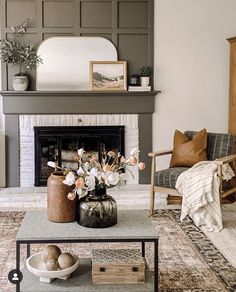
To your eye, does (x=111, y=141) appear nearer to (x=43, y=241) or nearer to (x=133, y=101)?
(x=133, y=101)

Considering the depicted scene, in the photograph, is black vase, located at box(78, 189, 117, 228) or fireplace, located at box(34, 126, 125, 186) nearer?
black vase, located at box(78, 189, 117, 228)

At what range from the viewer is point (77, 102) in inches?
228

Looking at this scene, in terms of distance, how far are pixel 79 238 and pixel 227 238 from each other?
72.8 inches

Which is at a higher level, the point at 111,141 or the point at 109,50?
the point at 109,50

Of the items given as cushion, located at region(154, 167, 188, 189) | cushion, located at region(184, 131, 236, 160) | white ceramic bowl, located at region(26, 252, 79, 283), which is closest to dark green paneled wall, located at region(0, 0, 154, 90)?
cushion, located at region(184, 131, 236, 160)

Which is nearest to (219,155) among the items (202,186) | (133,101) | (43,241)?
(202,186)

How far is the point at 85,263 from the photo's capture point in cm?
318

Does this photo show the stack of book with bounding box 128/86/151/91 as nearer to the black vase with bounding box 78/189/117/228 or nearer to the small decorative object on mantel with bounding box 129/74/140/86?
the small decorative object on mantel with bounding box 129/74/140/86

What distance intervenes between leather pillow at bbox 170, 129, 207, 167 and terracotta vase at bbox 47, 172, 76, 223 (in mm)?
2351

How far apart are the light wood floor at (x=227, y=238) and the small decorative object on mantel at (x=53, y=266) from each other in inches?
51.2

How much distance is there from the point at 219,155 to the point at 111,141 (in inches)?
51.6

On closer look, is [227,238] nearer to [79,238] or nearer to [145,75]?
[79,238]

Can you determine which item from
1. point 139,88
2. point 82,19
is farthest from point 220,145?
point 82,19

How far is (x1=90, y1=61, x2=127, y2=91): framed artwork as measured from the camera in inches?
227
